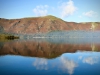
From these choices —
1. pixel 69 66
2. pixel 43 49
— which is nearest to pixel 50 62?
pixel 69 66

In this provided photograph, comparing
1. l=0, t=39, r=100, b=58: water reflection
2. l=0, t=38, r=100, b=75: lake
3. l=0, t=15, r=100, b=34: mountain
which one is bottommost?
l=0, t=39, r=100, b=58: water reflection

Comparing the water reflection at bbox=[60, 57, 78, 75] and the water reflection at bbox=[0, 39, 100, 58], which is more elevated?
the water reflection at bbox=[60, 57, 78, 75]

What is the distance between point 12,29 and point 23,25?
9.22 metres

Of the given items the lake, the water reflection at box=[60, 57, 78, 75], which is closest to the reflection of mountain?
the lake

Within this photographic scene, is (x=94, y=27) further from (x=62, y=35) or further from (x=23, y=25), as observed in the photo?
(x=23, y=25)

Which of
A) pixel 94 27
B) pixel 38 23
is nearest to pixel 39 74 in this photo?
pixel 38 23

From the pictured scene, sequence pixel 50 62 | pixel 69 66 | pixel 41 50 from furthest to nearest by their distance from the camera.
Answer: pixel 41 50, pixel 50 62, pixel 69 66

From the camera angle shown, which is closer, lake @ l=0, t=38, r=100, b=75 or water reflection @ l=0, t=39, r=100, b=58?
lake @ l=0, t=38, r=100, b=75

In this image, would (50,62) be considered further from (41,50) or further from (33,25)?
(33,25)

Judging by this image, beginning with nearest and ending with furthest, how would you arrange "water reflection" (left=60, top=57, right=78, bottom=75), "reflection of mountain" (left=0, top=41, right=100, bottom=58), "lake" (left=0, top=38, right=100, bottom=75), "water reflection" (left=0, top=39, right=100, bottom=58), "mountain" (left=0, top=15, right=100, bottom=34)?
1. "lake" (left=0, top=38, right=100, bottom=75)
2. "water reflection" (left=60, top=57, right=78, bottom=75)
3. "reflection of mountain" (left=0, top=41, right=100, bottom=58)
4. "water reflection" (left=0, top=39, right=100, bottom=58)
5. "mountain" (left=0, top=15, right=100, bottom=34)

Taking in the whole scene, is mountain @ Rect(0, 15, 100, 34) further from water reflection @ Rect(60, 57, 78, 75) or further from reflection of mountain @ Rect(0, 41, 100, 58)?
water reflection @ Rect(60, 57, 78, 75)

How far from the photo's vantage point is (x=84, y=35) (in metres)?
111

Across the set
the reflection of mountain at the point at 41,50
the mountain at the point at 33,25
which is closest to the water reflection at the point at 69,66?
the reflection of mountain at the point at 41,50

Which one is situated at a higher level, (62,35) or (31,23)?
(31,23)
